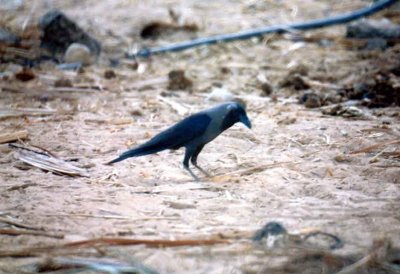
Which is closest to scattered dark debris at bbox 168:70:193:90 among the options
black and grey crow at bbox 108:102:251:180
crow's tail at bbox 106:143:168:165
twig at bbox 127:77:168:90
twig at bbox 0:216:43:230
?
twig at bbox 127:77:168:90

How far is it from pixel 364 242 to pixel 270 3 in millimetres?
8475

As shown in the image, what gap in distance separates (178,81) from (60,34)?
6.54 ft

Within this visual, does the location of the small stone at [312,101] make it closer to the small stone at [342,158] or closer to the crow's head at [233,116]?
the small stone at [342,158]

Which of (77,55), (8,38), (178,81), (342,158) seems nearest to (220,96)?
(178,81)

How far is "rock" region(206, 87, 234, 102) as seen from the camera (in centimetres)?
692

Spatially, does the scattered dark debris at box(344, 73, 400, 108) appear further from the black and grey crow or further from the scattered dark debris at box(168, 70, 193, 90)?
the black and grey crow

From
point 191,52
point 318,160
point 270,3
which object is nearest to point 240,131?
point 318,160

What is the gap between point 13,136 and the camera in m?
5.13

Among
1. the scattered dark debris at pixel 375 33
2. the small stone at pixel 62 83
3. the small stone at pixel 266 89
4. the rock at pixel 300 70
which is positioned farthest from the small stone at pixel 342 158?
the scattered dark debris at pixel 375 33

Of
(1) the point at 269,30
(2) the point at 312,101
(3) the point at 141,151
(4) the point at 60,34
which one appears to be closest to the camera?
(3) the point at 141,151

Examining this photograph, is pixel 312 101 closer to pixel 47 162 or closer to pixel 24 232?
pixel 47 162

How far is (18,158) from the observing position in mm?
4695

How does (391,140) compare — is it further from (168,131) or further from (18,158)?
(18,158)

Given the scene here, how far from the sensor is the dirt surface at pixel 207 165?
3.37 m
